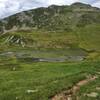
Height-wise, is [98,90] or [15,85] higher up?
[98,90]

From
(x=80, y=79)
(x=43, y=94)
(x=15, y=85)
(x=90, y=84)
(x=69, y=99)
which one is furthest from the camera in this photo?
(x=15, y=85)

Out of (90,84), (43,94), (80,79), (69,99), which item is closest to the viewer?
(69,99)

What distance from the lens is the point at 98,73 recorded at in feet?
134

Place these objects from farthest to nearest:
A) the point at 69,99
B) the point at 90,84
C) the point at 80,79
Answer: the point at 80,79 < the point at 90,84 < the point at 69,99

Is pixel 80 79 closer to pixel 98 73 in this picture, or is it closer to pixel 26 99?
pixel 98 73

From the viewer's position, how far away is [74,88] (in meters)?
32.5

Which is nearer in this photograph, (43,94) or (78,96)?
(78,96)

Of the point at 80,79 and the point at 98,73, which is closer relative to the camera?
the point at 80,79

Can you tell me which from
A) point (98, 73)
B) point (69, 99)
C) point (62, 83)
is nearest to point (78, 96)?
point (69, 99)

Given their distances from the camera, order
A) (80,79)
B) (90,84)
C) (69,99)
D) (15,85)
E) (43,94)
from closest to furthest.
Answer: (69,99) → (43,94) → (90,84) → (80,79) → (15,85)

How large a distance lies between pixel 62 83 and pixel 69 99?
631cm

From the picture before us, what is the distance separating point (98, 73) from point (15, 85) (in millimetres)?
10763

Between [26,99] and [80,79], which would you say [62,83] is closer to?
[80,79]

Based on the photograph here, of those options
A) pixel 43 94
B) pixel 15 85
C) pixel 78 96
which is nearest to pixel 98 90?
pixel 78 96
